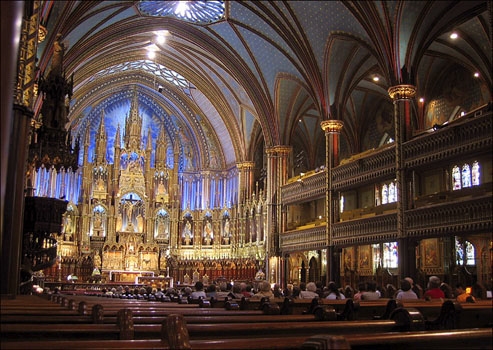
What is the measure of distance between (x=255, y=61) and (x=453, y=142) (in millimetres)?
14202

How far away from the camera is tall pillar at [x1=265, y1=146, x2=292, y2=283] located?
30.3 m

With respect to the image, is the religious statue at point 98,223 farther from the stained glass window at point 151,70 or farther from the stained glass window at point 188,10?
the stained glass window at point 188,10

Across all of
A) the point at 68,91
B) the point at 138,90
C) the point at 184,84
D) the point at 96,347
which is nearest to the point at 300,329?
the point at 96,347

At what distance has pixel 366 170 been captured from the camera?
23406 mm

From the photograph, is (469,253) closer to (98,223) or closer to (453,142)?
(453,142)

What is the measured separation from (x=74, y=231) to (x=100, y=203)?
2.43m

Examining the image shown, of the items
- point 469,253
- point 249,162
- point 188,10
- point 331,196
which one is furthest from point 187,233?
point 469,253

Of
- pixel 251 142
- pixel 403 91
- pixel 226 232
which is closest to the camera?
pixel 403 91

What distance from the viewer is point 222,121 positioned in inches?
1454

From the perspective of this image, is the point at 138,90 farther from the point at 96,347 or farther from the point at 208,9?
the point at 96,347

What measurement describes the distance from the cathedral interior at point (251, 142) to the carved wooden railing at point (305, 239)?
0.11 m

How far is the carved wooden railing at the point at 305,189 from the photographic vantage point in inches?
1064

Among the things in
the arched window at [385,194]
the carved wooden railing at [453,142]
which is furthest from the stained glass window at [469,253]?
the carved wooden railing at [453,142]

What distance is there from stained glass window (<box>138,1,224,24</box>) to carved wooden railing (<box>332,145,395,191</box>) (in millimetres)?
10084
